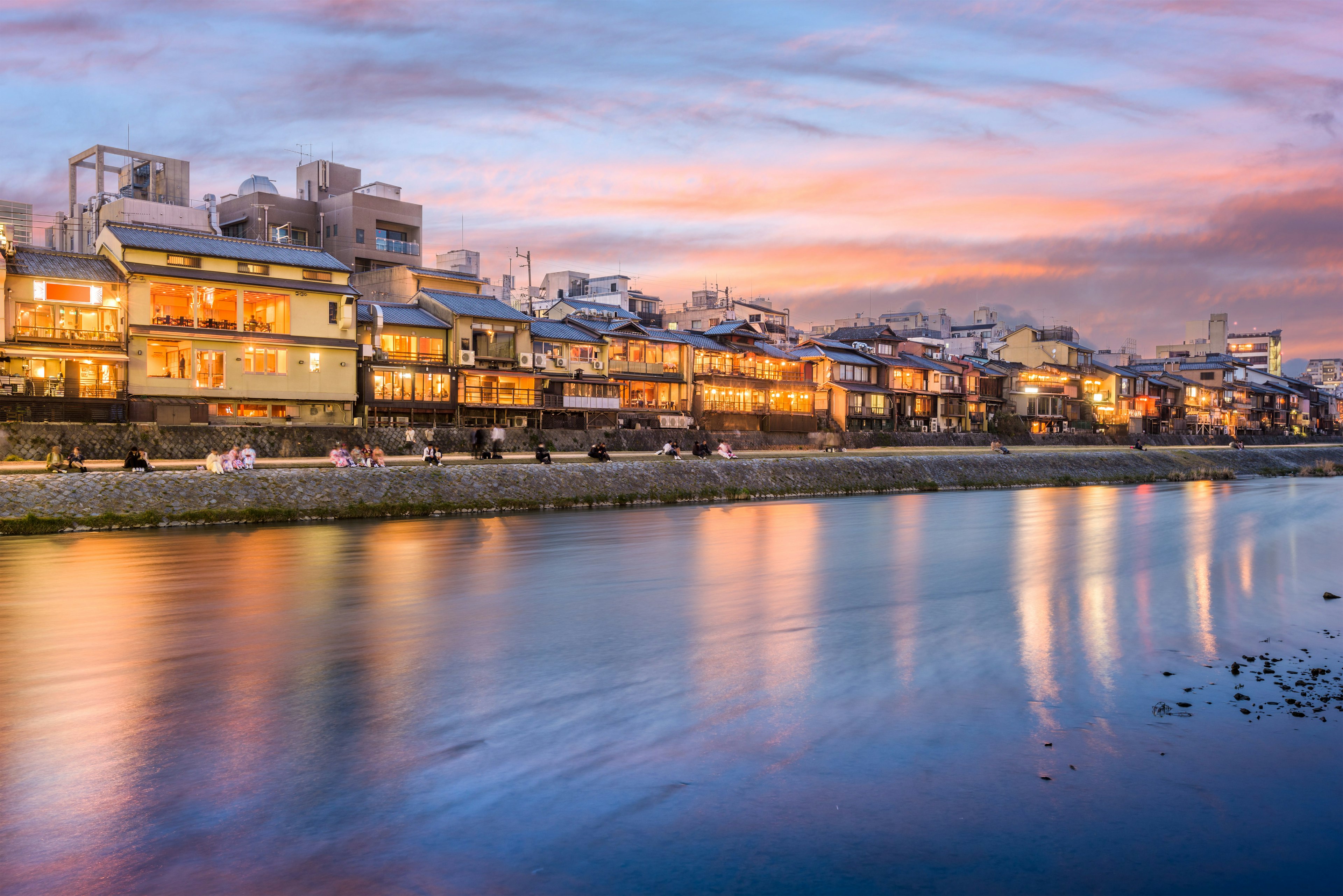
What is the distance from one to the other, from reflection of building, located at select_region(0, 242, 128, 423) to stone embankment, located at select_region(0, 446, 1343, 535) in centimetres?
1429

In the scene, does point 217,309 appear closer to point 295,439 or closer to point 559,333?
point 295,439

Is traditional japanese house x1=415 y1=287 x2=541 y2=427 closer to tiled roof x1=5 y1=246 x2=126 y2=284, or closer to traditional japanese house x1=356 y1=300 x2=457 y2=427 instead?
traditional japanese house x1=356 y1=300 x2=457 y2=427

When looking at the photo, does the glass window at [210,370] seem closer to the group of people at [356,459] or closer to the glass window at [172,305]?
the glass window at [172,305]

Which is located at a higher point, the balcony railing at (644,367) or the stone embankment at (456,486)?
the balcony railing at (644,367)

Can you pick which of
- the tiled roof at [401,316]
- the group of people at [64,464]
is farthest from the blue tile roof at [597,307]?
the group of people at [64,464]

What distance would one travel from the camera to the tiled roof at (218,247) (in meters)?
47.4

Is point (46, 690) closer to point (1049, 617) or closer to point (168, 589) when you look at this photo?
point (168, 589)

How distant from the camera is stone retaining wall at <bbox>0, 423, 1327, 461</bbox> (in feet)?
122

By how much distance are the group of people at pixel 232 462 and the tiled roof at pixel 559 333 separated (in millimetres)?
31345

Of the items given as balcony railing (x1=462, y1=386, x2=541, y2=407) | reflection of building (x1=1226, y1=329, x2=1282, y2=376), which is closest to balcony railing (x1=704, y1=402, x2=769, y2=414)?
balcony railing (x1=462, y1=386, x2=541, y2=407)

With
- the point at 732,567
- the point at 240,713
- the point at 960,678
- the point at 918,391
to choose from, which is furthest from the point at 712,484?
the point at 918,391

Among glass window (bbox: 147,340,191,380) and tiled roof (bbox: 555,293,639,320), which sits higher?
tiled roof (bbox: 555,293,639,320)

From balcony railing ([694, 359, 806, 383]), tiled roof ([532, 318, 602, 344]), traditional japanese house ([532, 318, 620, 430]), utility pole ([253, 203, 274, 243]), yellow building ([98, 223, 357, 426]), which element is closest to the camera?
yellow building ([98, 223, 357, 426])

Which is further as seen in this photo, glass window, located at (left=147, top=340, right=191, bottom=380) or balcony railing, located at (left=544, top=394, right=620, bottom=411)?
balcony railing, located at (left=544, top=394, right=620, bottom=411)
